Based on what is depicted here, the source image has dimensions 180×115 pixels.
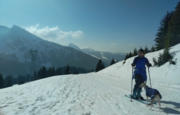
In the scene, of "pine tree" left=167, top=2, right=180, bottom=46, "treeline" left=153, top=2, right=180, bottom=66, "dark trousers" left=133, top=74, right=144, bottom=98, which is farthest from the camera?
"pine tree" left=167, top=2, right=180, bottom=46

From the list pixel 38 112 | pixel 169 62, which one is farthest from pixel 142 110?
pixel 169 62

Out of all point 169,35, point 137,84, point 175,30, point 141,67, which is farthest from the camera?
point 175,30

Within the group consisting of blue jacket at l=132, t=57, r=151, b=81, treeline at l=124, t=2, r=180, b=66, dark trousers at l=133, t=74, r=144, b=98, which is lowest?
dark trousers at l=133, t=74, r=144, b=98

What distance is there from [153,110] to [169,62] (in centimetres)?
1185

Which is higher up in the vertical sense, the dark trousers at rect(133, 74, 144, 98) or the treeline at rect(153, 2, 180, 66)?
the treeline at rect(153, 2, 180, 66)

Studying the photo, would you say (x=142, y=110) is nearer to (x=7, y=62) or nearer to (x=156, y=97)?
(x=156, y=97)

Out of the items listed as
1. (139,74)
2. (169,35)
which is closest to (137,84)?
(139,74)

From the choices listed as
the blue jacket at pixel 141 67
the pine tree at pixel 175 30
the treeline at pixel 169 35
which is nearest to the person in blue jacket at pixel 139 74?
the blue jacket at pixel 141 67

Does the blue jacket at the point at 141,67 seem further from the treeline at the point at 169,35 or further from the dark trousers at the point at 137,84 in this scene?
the treeline at the point at 169,35

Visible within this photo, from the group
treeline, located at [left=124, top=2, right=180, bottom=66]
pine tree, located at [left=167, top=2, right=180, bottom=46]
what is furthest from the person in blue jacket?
pine tree, located at [left=167, top=2, right=180, bottom=46]

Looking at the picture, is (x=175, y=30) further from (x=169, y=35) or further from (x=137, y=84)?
(x=137, y=84)

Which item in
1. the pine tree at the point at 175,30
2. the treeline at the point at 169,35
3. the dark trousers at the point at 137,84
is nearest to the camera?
the dark trousers at the point at 137,84

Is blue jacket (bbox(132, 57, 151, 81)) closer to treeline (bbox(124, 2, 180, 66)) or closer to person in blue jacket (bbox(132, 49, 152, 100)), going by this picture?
person in blue jacket (bbox(132, 49, 152, 100))

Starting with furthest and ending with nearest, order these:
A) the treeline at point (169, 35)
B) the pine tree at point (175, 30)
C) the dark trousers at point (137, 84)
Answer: the pine tree at point (175, 30) < the treeline at point (169, 35) < the dark trousers at point (137, 84)
